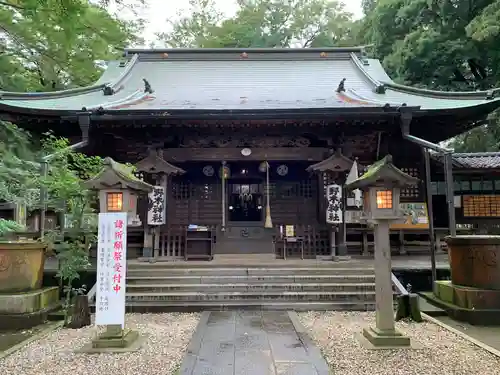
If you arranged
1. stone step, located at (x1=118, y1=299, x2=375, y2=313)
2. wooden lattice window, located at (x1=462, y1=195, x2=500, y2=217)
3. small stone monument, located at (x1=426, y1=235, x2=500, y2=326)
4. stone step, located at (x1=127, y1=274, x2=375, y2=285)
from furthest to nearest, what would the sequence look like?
wooden lattice window, located at (x1=462, y1=195, x2=500, y2=217) → stone step, located at (x1=127, y1=274, x2=375, y2=285) → stone step, located at (x1=118, y1=299, x2=375, y2=313) → small stone monument, located at (x1=426, y1=235, x2=500, y2=326)

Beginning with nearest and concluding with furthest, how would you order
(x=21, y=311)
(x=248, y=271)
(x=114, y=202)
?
(x=114, y=202), (x=21, y=311), (x=248, y=271)

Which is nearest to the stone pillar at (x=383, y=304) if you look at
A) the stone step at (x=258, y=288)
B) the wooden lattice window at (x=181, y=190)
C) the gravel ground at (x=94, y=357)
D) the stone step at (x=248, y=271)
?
the stone step at (x=258, y=288)

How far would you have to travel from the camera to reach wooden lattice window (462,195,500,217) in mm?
12711

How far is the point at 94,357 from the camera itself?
4949 mm

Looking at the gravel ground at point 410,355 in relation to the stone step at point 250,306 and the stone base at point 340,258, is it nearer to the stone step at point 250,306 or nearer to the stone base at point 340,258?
the stone step at point 250,306

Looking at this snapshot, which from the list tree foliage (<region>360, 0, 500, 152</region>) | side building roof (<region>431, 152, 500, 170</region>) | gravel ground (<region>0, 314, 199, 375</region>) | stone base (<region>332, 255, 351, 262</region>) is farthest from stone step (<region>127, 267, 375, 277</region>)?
tree foliage (<region>360, 0, 500, 152</region>)

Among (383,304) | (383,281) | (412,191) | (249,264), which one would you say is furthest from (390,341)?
(412,191)

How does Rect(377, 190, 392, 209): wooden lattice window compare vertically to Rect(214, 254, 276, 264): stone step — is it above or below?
above

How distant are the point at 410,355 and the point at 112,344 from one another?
3889 mm

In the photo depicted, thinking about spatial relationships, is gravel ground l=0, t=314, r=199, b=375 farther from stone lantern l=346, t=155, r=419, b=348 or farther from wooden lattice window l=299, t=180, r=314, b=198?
wooden lattice window l=299, t=180, r=314, b=198

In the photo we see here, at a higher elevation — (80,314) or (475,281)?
(475,281)

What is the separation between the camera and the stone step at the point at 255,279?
27.8 ft

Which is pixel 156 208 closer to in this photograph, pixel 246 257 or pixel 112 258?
pixel 246 257

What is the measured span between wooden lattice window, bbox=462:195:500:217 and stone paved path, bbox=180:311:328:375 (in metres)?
8.82
